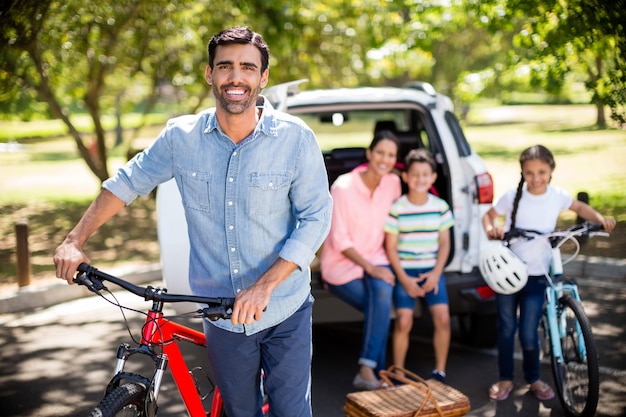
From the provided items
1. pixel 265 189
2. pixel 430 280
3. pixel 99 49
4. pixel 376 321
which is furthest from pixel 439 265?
pixel 99 49

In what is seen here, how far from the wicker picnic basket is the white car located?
967 millimetres

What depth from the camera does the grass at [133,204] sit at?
383 inches

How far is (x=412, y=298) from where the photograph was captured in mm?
5203

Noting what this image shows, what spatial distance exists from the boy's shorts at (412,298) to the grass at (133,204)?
4.37 meters

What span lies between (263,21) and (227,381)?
21.9 feet

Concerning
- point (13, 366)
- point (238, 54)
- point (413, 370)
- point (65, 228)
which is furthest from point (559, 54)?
point (65, 228)

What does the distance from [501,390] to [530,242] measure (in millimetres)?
943

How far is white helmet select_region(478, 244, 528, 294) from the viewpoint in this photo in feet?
15.5

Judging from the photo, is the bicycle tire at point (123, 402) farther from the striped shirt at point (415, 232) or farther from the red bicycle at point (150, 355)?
the striped shirt at point (415, 232)

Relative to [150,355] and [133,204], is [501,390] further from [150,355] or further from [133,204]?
[133,204]

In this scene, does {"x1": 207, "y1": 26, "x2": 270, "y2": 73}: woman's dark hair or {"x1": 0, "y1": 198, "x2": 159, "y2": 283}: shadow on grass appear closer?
{"x1": 207, "y1": 26, "x2": 270, "y2": 73}: woman's dark hair

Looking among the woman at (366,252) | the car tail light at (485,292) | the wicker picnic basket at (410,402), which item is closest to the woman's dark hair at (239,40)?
the wicker picnic basket at (410,402)

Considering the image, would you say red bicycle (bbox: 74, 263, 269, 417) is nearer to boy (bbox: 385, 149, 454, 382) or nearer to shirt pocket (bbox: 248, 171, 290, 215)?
shirt pocket (bbox: 248, 171, 290, 215)

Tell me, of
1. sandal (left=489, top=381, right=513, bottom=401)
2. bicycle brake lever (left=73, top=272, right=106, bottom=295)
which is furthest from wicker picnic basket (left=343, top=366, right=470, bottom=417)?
bicycle brake lever (left=73, top=272, right=106, bottom=295)
